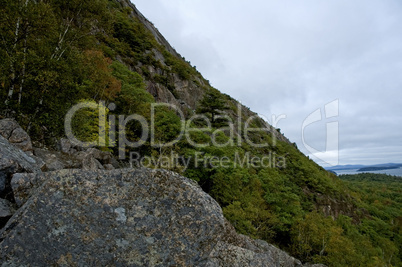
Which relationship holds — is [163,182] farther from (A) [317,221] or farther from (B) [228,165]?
(A) [317,221]

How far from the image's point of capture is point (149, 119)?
923 inches

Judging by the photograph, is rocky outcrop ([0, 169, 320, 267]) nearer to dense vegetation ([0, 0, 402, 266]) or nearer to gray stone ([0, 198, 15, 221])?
gray stone ([0, 198, 15, 221])

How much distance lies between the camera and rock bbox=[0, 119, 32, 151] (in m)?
7.60

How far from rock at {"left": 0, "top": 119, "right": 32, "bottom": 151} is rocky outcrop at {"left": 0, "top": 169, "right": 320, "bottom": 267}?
601 centimetres

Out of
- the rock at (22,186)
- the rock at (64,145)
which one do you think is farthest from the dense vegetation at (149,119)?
the rock at (22,186)

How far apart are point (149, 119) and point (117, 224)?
21.4m

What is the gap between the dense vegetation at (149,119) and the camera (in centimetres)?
985

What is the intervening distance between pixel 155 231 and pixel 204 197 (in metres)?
0.85

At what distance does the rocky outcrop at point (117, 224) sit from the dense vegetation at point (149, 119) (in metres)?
9.13

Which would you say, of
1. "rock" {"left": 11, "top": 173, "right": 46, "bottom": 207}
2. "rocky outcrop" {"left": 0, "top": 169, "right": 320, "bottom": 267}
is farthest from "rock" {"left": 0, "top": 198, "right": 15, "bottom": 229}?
"rocky outcrop" {"left": 0, "top": 169, "right": 320, "bottom": 267}

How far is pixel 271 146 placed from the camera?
4953cm

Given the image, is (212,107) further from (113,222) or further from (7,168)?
(113,222)

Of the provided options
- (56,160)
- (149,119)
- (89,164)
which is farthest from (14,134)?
(149,119)

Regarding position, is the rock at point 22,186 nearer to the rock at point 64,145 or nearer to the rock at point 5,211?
the rock at point 5,211
